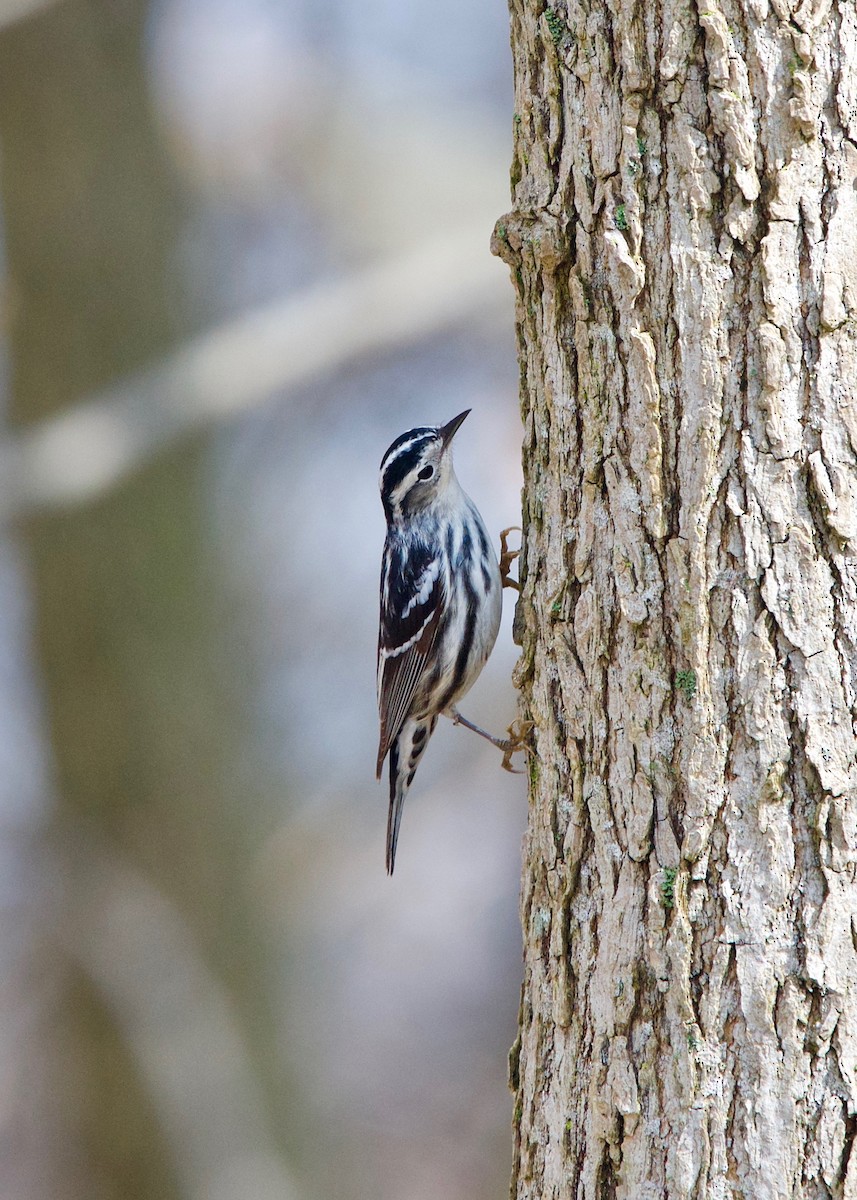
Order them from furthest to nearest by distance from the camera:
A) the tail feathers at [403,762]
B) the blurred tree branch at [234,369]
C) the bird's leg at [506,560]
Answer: the blurred tree branch at [234,369] < the tail feathers at [403,762] < the bird's leg at [506,560]

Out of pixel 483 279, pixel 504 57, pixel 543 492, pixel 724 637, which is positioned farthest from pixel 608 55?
pixel 504 57

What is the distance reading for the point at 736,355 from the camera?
2607 mm

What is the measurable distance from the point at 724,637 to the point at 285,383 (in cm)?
483

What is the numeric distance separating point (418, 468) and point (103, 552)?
344 cm

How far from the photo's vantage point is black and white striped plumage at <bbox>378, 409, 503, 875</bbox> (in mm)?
4980

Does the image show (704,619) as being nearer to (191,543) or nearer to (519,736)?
(519,736)

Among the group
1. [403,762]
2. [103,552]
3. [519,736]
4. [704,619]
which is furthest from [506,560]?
[103,552]

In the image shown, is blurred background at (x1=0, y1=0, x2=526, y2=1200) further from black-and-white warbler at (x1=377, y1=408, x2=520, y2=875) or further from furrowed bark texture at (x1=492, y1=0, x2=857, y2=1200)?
Result: furrowed bark texture at (x1=492, y1=0, x2=857, y2=1200)

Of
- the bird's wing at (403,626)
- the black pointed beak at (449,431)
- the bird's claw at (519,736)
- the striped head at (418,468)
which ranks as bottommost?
the bird's claw at (519,736)

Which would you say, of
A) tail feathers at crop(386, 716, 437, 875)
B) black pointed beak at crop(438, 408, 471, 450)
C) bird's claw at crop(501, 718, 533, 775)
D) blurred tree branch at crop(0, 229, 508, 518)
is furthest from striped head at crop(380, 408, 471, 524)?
blurred tree branch at crop(0, 229, 508, 518)

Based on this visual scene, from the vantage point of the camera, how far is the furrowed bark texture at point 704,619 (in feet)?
8.08

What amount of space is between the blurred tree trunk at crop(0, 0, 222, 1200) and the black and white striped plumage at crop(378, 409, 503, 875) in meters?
3.05

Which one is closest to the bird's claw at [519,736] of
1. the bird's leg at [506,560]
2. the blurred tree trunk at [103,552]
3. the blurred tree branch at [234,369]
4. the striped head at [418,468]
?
the bird's leg at [506,560]

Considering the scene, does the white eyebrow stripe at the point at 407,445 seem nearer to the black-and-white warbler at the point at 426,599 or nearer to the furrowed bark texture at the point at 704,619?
the black-and-white warbler at the point at 426,599
